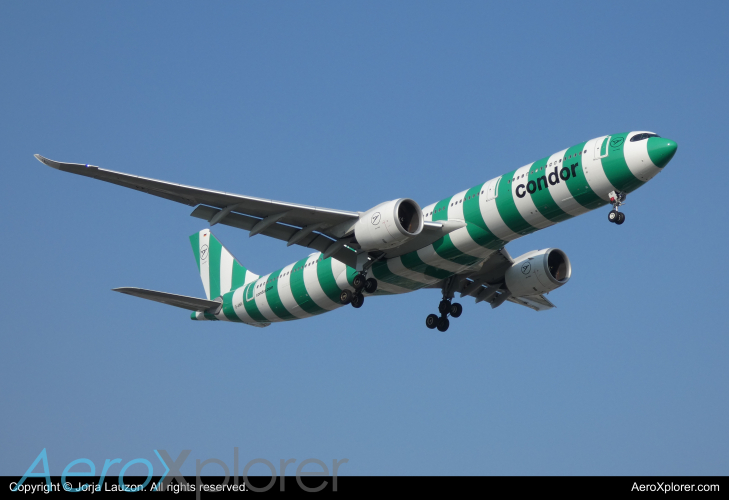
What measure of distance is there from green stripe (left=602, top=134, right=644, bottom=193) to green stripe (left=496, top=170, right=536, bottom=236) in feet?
9.79

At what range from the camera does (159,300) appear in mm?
36906

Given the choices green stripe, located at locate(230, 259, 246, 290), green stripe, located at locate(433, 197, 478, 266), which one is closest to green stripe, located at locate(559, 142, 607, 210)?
green stripe, located at locate(433, 197, 478, 266)

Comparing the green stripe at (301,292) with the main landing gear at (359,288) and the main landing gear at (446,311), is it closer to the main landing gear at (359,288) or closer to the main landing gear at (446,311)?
the main landing gear at (359,288)

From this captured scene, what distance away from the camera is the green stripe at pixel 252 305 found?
38156mm

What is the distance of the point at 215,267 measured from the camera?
43000 millimetres

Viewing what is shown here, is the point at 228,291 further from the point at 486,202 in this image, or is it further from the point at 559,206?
the point at 559,206

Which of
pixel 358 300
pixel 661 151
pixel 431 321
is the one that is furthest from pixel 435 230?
pixel 661 151

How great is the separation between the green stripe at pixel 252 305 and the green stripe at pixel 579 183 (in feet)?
49.4

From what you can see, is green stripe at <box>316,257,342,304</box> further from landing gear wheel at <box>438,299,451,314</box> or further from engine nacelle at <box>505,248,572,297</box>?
engine nacelle at <box>505,248,572,297</box>

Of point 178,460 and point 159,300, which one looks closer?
point 178,460
